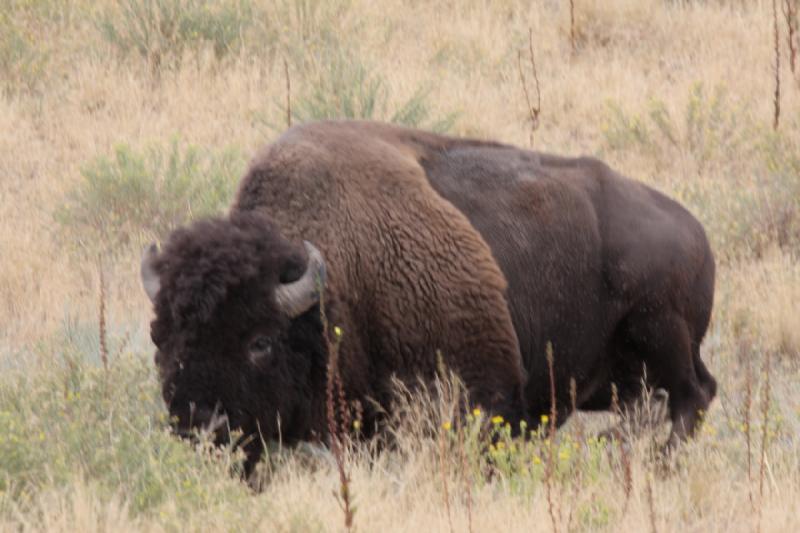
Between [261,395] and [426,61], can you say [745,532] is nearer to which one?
[261,395]

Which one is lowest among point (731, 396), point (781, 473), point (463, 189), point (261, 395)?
point (731, 396)

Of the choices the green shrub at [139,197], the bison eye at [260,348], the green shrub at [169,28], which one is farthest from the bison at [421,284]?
the green shrub at [169,28]

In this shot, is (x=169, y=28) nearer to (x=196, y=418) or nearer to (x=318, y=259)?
(x=318, y=259)

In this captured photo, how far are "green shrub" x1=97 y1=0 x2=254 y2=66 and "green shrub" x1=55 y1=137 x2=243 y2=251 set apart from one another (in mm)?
2694

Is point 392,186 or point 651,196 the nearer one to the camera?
point 392,186

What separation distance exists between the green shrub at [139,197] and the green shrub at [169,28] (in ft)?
8.84

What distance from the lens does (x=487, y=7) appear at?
1516 cm

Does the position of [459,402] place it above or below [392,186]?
below

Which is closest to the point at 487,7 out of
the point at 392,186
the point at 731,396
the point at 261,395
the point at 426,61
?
the point at 426,61

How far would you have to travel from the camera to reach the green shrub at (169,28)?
1337 centimetres

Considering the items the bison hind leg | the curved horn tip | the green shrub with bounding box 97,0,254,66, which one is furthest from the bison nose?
the green shrub with bounding box 97,0,254,66

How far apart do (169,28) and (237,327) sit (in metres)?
8.25

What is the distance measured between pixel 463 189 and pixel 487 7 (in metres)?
8.53

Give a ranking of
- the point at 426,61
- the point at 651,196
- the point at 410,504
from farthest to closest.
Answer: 1. the point at 426,61
2. the point at 651,196
3. the point at 410,504
